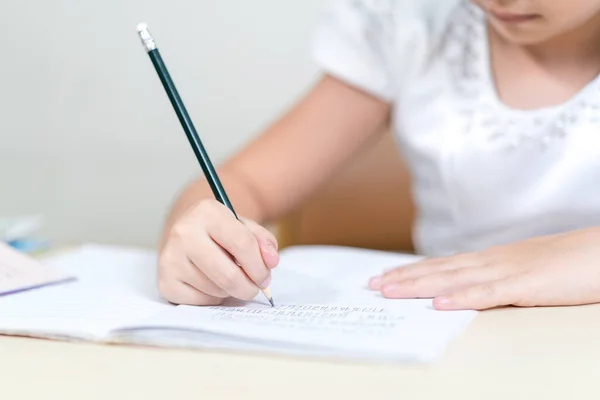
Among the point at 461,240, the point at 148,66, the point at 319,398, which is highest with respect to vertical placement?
the point at 148,66

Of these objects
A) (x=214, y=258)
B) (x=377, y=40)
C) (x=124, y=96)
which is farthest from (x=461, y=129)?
(x=124, y=96)

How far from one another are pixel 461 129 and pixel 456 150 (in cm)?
2

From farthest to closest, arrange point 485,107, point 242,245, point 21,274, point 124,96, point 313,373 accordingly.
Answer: point 124,96, point 485,107, point 21,274, point 242,245, point 313,373

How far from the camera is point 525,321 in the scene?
0.52 meters

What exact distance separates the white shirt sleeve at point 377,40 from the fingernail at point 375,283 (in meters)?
0.35

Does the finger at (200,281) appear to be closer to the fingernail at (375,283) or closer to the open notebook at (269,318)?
the open notebook at (269,318)

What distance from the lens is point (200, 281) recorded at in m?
0.56

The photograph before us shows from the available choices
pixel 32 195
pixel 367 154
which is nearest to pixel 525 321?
pixel 367 154

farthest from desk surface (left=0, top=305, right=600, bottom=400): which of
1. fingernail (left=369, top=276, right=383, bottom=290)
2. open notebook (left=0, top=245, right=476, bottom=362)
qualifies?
fingernail (left=369, top=276, right=383, bottom=290)

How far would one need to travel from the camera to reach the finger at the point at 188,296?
0.57 meters

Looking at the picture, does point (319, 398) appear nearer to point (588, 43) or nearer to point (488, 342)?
point (488, 342)

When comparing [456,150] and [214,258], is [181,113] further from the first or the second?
[456,150]

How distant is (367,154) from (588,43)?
0.37 meters

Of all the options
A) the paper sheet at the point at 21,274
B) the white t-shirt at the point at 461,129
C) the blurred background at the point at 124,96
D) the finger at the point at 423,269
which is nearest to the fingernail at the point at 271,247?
the finger at the point at 423,269
